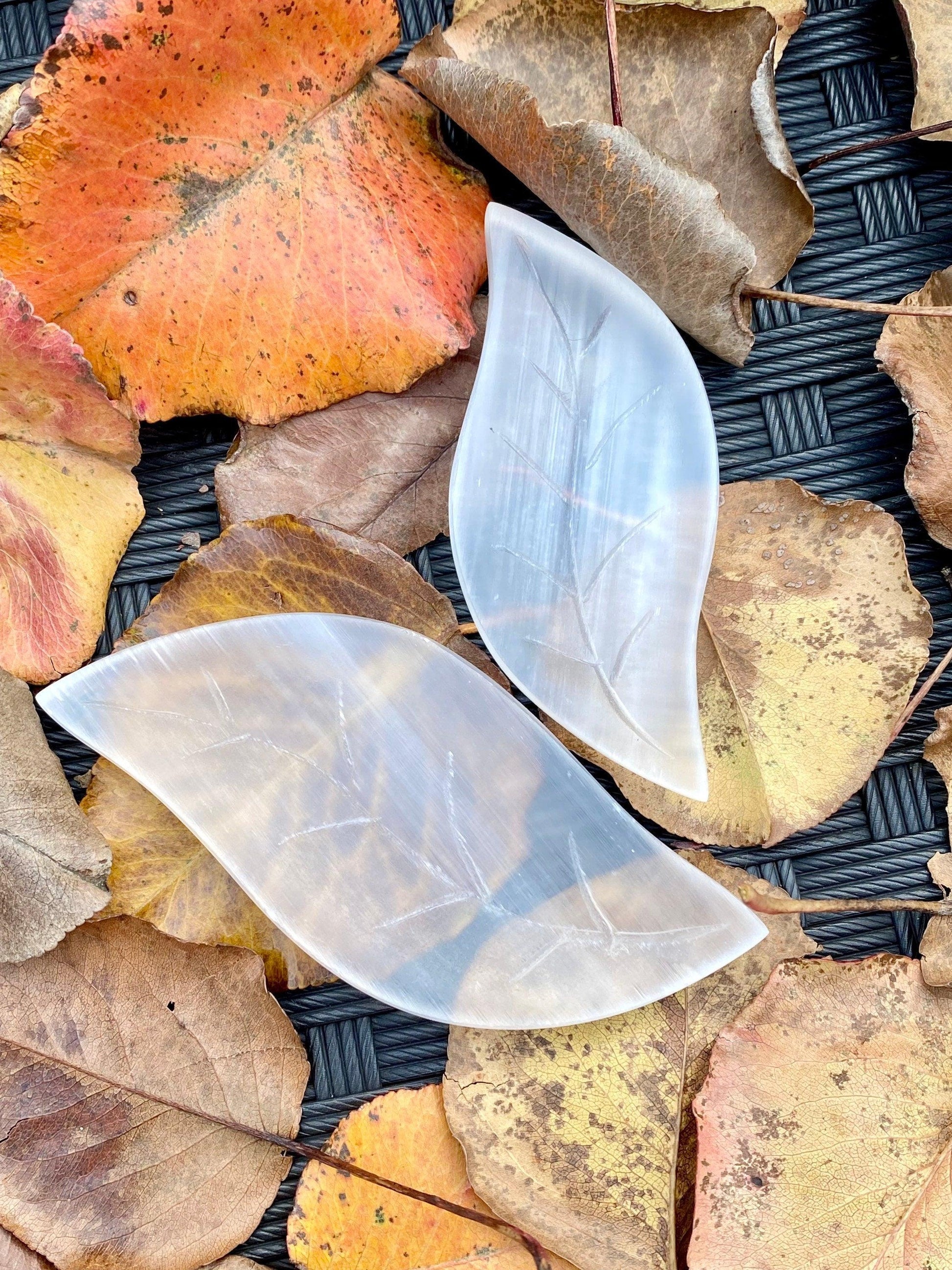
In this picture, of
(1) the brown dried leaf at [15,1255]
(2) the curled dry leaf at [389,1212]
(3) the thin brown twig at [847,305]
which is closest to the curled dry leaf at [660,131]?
(3) the thin brown twig at [847,305]

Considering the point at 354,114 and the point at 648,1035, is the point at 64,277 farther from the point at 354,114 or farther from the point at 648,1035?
the point at 648,1035

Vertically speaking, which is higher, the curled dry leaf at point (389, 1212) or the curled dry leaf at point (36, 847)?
the curled dry leaf at point (36, 847)

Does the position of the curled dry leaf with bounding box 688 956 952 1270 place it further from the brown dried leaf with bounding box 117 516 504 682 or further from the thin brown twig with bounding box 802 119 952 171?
the thin brown twig with bounding box 802 119 952 171

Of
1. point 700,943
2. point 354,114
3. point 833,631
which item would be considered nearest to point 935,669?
point 833,631

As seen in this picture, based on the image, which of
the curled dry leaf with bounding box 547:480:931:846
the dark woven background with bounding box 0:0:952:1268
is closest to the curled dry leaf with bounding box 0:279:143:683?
the dark woven background with bounding box 0:0:952:1268

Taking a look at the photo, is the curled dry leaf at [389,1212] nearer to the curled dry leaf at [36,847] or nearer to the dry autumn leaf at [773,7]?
the curled dry leaf at [36,847]
